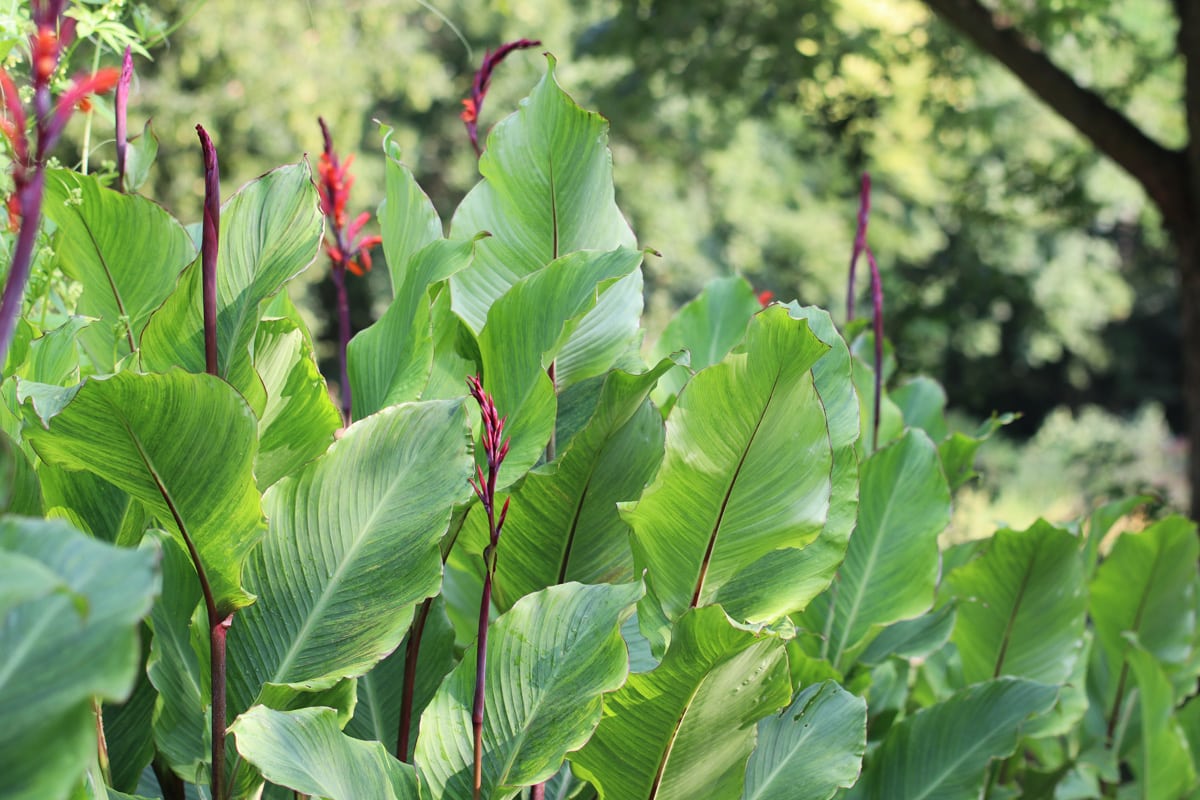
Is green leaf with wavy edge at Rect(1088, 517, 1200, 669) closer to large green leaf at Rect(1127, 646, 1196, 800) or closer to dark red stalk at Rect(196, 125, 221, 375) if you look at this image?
large green leaf at Rect(1127, 646, 1196, 800)

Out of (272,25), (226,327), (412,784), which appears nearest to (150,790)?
(412,784)

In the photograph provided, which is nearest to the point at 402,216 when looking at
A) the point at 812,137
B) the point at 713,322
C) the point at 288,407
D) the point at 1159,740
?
the point at 288,407

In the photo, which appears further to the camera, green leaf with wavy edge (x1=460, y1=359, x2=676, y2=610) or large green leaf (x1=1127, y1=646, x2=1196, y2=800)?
large green leaf (x1=1127, y1=646, x2=1196, y2=800)

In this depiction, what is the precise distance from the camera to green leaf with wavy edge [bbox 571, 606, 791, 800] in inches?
35.9

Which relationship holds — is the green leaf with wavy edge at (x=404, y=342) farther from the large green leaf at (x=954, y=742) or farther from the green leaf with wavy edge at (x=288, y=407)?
the large green leaf at (x=954, y=742)

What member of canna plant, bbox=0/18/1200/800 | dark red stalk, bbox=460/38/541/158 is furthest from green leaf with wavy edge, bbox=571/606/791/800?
dark red stalk, bbox=460/38/541/158

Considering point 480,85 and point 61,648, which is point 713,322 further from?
point 61,648

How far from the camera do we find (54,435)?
0.82 metres

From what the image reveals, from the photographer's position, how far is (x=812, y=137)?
9.14 m

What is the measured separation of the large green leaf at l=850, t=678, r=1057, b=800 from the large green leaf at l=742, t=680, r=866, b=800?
34 centimetres

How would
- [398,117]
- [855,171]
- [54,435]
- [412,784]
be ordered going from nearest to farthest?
1. [54,435]
2. [412,784]
3. [855,171]
4. [398,117]

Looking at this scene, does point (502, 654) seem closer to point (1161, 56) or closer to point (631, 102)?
point (1161, 56)

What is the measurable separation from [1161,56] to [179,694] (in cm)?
741

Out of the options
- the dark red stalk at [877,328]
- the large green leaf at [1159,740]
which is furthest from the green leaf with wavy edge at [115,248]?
the large green leaf at [1159,740]
